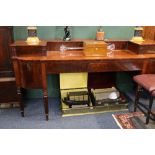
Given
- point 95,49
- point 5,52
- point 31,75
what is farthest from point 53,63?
point 5,52

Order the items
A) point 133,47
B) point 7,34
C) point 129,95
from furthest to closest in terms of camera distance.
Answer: point 129,95
point 133,47
point 7,34

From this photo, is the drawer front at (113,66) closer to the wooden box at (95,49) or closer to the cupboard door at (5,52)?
the wooden box at (95,49)

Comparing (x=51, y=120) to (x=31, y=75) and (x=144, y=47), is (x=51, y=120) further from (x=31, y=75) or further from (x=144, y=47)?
(x=144, y=47)

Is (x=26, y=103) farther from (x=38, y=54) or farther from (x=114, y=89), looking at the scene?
(x=114, y=89)

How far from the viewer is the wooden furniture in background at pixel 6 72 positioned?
188 cm

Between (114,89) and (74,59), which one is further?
(114,89)

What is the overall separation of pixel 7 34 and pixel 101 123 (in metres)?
1.36

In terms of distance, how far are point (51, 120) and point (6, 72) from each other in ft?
2.46

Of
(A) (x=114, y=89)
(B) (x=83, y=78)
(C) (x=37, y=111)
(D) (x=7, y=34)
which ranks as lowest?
(C) (x=37, y=111)

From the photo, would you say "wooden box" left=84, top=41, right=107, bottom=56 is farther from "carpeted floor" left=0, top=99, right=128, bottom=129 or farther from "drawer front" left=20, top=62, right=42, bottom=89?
"carpeted floor" left=0, top=99, right=128, bottom=129

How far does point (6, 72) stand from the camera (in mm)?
2021

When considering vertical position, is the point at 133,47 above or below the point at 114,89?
above
